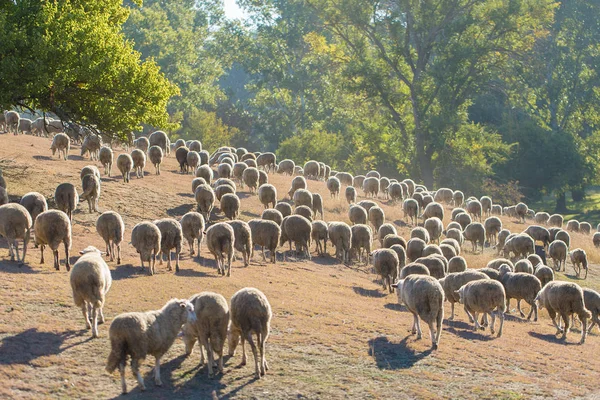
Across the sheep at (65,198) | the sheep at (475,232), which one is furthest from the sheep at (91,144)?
the sheep at (475,232)

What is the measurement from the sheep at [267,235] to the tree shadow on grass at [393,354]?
8.51 meters

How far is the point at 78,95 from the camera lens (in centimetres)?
2639

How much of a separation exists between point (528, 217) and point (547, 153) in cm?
2094

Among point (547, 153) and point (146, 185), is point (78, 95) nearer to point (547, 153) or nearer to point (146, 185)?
point (146, 185)

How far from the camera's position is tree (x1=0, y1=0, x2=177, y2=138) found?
2384 centimetres

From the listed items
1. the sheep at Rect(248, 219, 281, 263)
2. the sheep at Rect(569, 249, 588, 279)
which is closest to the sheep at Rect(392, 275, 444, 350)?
the sheep at Rect(248, 219, 281, 263)

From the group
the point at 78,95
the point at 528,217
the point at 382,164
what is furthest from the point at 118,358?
the point at 382,164

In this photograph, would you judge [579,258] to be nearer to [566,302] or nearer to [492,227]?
[492,227]

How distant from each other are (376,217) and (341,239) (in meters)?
6.28

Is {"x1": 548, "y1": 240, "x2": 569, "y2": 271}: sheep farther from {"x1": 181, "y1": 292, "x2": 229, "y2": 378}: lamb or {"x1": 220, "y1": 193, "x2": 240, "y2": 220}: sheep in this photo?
{"x1": 181, "y1": 292, "x2": 229, "y2": 378}: lamb

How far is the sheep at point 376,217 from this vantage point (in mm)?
34156

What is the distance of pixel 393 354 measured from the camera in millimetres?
16188

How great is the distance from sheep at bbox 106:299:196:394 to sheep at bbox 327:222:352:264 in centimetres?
1458

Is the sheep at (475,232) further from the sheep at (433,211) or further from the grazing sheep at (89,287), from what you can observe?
the grazing sheep at (89,287)
